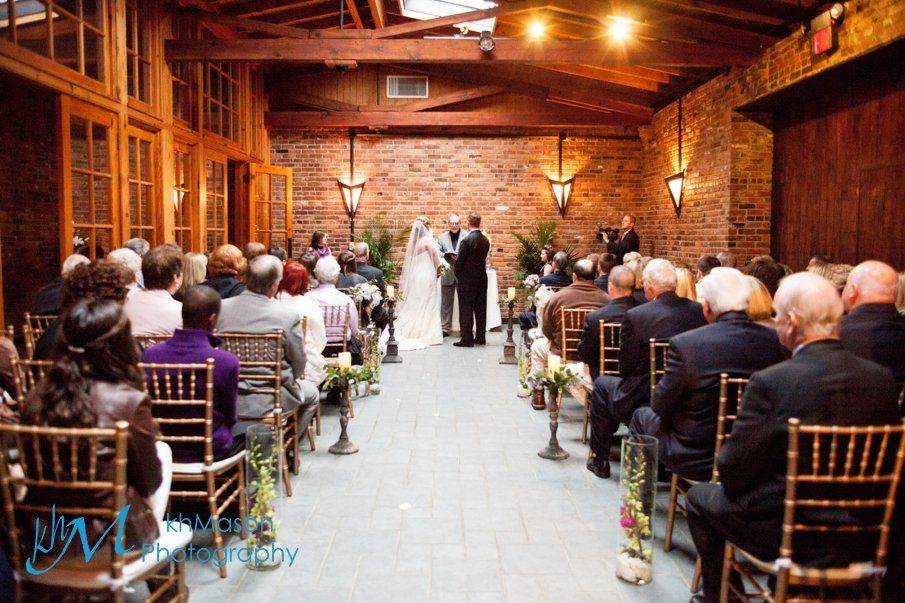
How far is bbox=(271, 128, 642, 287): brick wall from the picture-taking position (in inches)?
472

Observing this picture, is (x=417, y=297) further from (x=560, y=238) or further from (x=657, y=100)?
(x=657, y=100)

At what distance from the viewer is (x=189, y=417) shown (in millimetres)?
2973

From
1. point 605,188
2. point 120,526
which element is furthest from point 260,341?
point 605,188

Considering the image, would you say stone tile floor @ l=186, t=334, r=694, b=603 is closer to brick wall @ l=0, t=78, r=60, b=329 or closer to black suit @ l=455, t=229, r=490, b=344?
black suit @ l=455, t=229, r=490, b=344

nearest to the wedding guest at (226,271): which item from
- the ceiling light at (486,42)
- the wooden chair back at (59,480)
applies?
the wooden chair back at (59,480)

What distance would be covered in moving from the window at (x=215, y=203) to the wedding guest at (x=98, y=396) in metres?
6.82

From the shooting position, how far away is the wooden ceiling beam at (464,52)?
283 inches

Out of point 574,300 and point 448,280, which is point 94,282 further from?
point 448,280

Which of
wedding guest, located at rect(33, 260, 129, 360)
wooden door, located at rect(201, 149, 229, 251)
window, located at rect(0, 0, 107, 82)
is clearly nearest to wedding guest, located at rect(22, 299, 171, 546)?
wedding guest, located at rect(33, 260, 129, 360)

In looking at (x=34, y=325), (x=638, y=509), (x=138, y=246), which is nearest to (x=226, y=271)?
(x=138, y=246)

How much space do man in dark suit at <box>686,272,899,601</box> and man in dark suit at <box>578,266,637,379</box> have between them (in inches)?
85.5

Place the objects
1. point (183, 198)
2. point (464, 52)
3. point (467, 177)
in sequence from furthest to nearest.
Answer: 1. point (467, 177)
2. point (183, 198)
3. point (464, 52)

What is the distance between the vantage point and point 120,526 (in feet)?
6.86

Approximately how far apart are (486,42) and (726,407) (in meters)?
5.48
